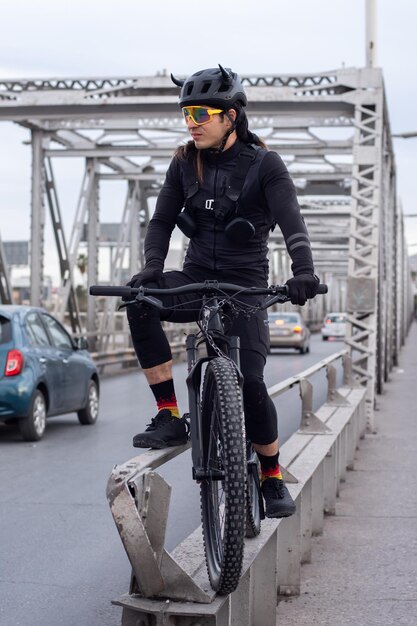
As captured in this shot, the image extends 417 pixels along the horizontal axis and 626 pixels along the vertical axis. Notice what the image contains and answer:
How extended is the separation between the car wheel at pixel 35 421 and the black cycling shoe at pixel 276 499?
8.62m

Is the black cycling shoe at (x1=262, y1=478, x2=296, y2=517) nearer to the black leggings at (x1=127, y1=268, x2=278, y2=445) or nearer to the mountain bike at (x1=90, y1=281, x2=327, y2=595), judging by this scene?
the black leggings at (x1=127, y1=268, x2=278, y2=445)

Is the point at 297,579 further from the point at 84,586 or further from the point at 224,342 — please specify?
the point at 224,342

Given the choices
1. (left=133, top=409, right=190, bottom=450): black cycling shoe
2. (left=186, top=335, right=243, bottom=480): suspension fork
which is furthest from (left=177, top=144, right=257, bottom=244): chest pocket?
(left=133, top=409, right=190, bottom=450): black cycling shoe

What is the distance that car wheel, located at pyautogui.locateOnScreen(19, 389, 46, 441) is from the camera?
44.1ft

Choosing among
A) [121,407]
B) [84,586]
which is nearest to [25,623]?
[84,586]

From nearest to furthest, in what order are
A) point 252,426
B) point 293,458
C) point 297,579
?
point 252,426 < point 297,579 < point 293,458

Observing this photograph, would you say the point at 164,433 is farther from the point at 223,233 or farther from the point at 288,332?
the point at 288,332

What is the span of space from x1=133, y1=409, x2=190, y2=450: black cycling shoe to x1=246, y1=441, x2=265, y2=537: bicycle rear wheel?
0.90ft

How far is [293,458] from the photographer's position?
7508 millimetres

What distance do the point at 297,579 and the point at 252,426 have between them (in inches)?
65.4

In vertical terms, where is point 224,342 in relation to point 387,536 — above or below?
above

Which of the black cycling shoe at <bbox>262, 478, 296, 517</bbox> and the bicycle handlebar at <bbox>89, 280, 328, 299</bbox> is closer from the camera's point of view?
the bicycle handlebar at <bbox>89, 280, 328, 299</bbox>

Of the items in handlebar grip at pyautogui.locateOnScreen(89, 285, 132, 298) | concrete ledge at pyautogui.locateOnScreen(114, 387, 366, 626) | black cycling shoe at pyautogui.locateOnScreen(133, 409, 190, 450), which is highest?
handlebar grip at pyautogui.locateOnScreen(89, 285, 132, 298)

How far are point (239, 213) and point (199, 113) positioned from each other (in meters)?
0.43
